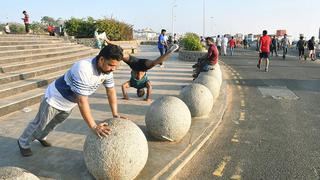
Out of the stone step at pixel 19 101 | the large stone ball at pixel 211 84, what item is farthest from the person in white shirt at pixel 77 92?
the large stone ball at pixel 211 84

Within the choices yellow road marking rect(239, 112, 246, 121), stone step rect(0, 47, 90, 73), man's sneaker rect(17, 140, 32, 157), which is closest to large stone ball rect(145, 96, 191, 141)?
man's sneaker rect(17, 140, 32, 157)

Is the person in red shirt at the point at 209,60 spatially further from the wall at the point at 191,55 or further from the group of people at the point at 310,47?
the group of people at the point at 310,47

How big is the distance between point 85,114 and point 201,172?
2.04 metres

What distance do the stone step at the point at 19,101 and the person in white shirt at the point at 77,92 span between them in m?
2.52

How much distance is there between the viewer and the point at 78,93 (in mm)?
4324

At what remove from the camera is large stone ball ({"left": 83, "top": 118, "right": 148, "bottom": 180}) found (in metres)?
4.45

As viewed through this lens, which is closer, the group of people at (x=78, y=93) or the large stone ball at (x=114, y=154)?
the group of people at (x=78, y=93)

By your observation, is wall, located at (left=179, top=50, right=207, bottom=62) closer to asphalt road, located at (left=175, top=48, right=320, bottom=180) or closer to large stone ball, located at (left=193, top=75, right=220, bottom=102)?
asphalt road, located at (left=175, top=48, right=320, bottom=180)

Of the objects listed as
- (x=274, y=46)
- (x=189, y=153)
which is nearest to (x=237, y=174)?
(x=189, y=153)

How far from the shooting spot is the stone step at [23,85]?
8947mm

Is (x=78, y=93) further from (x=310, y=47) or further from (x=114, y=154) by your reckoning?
(x=310, y=47)

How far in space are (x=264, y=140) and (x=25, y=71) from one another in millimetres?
8305

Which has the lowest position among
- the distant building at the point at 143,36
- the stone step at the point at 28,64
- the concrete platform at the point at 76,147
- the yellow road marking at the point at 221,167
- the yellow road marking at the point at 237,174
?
the yellow road marking at the point at 237,174

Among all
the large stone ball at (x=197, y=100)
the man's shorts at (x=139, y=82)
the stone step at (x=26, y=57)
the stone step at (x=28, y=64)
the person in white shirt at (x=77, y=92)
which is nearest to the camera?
the person in white shirt at (x=77, y=92)
